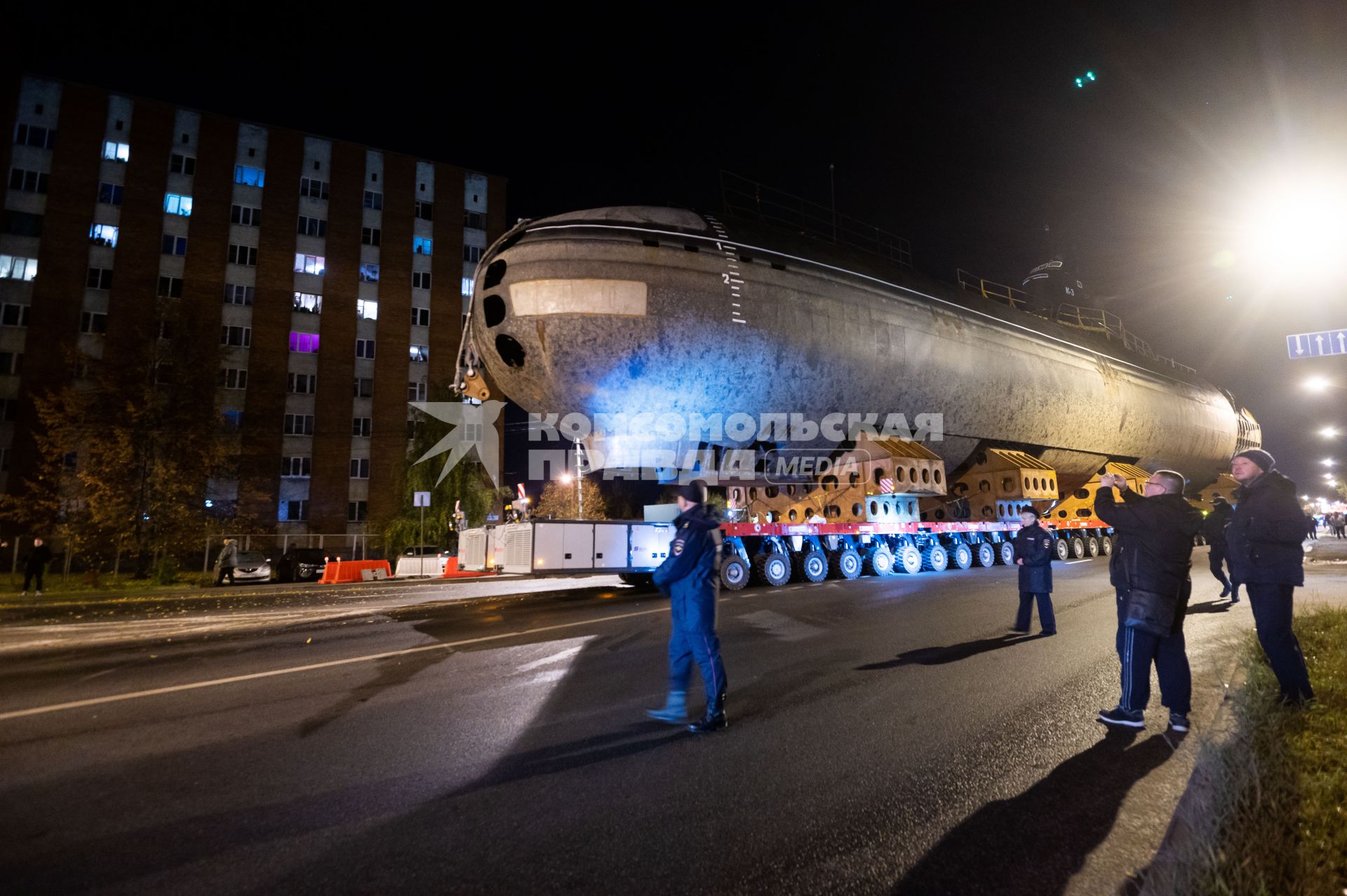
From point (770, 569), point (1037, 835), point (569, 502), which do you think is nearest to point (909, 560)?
point (770, 569)

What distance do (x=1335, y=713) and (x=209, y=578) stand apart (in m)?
28.1

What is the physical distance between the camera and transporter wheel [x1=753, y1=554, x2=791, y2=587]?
1200 centimetres

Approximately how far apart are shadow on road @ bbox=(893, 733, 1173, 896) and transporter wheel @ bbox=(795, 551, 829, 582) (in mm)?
8956

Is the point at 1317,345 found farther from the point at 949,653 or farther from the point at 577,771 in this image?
the point at 577,771

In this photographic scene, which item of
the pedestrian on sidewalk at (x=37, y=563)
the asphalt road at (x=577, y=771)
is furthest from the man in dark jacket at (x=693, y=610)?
the pedestrian on sidewalk at (x=37, y=563)

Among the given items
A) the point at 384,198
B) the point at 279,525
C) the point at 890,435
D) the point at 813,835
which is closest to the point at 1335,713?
the point at 813,835

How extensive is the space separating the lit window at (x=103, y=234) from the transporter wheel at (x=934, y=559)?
41740 millimetres

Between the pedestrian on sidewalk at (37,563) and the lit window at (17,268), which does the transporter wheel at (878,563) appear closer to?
the pedestrian on sidewalk at (37,563)

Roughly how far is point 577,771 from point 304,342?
39.6 metres

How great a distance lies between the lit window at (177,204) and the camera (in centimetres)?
3453

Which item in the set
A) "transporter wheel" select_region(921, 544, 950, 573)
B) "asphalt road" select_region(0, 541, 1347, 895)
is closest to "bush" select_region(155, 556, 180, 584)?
"asphalt road" select_region(0, 541, 1347, 895)

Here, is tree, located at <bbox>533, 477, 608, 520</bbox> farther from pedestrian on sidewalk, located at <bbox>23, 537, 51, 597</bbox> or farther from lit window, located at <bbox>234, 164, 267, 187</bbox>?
pedestrian on sidewalk, located at <bbox>23, 537, 51, 597</bbox>

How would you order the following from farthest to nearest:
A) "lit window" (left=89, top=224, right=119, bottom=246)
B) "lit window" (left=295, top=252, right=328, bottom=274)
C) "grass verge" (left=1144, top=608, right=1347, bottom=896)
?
1. "lit window" (left=295, top=252, right=328, bottom=274)
2. "lit window" (left=89, top=224, right=119, bottom=246)
3. "grass verge" (left=1144, top=608, right=1347, bottom=896)

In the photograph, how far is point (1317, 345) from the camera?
8344 mm
